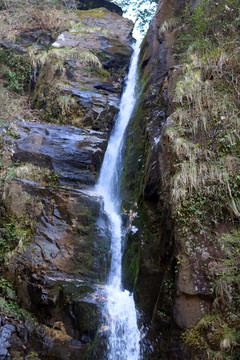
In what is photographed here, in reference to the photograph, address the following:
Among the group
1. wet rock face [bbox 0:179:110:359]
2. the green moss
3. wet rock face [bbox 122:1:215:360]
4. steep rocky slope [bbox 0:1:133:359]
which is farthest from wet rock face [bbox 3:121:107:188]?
the green moss

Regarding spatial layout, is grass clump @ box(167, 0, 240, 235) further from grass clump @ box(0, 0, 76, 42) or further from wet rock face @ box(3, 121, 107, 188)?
grass clump @ box(0, 0, 76, 42)

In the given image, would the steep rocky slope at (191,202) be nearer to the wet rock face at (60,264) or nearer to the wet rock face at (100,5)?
the wet rock face at (60,264)

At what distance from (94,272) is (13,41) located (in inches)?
455

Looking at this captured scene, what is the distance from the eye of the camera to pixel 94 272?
20.3 feet

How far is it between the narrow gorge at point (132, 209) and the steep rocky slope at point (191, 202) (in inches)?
0.9

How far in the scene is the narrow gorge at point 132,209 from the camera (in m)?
4.59

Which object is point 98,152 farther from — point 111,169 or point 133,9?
point 133,9

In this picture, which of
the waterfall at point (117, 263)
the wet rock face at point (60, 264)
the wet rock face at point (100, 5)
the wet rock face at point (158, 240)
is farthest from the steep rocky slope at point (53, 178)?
the wet rock face at point (100, 5)

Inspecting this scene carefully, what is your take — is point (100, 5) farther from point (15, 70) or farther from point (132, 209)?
point (132, 209)

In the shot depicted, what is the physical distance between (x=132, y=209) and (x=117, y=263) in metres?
1.35

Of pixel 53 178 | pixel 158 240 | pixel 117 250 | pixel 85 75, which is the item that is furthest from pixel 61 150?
pixel 85 75

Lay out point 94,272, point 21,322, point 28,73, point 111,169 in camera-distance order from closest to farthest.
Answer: point 21,322
point 94,272
point 111,169
point 28,73

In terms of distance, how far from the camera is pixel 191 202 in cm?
512

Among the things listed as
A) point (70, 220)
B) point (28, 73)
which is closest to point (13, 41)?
point (28, 73)
